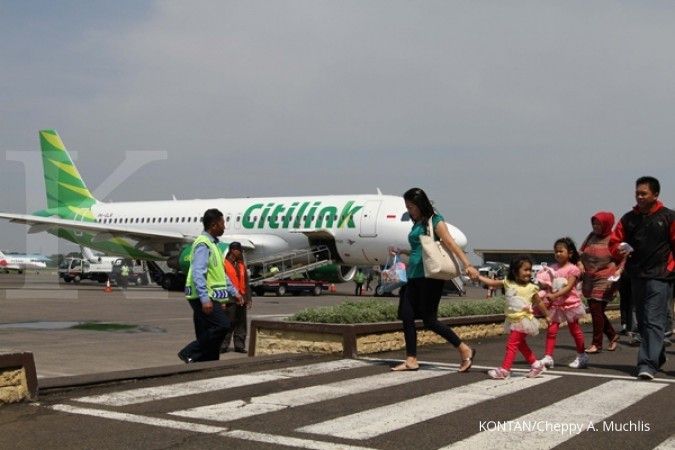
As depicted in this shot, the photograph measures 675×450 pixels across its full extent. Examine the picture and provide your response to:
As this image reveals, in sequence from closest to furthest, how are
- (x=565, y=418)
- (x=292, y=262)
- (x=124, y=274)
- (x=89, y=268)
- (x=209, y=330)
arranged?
(x=565, y=418) < (x=209, y=330) < (x=292, y=262) < (x=124, y=274) < (x=89, y=268)

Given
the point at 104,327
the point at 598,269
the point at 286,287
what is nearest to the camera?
the point at 598,269

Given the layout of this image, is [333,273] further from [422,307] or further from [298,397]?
[298,397]

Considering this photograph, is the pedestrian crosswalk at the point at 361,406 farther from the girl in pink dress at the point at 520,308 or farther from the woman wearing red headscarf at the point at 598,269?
the woman wearing red headscarf at the point at 598,269

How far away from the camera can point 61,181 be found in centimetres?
4422

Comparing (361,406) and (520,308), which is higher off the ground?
(520,308)

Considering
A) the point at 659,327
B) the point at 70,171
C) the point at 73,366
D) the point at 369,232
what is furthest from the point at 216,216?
the point at 70,171

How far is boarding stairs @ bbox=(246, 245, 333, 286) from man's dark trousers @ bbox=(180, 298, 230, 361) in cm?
2419

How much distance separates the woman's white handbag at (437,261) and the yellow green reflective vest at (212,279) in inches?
80.2

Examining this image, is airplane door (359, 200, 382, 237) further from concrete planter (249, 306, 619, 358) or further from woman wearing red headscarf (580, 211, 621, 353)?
concrete planter (249, 306, 619, 358)

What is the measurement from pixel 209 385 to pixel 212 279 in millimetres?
1703

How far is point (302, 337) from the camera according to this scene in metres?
9.33

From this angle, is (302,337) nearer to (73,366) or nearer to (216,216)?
(216,216)

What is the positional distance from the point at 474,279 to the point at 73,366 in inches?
177

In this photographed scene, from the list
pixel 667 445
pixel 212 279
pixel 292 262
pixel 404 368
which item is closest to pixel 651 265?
pixel 404 368
